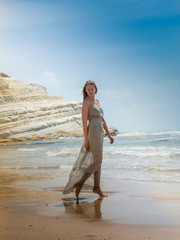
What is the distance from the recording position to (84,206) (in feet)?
12.2

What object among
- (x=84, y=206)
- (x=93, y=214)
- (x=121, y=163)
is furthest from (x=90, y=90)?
(x=121, y=163)

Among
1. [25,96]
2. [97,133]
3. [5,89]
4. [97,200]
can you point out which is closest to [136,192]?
[97,200]

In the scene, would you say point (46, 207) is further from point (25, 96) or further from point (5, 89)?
point (5, 89)

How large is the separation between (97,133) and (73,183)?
2.69 feet

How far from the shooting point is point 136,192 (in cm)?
461

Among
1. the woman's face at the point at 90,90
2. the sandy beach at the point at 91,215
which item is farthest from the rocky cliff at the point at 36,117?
the woman's face at the point at 90,90

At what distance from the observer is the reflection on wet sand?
3292mm

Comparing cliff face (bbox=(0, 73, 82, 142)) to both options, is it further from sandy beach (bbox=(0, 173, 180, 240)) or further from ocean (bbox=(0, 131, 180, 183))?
sandy beach (bbox=(0, 173, 180, 240))

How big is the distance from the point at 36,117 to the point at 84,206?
39224 millimetres

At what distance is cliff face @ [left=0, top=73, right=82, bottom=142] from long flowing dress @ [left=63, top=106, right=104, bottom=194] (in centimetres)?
3535

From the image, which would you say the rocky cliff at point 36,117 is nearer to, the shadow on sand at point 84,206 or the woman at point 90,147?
the woman at point 90,147

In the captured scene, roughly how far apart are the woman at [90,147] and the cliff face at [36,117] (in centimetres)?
3536

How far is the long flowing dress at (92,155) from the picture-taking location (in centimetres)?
421

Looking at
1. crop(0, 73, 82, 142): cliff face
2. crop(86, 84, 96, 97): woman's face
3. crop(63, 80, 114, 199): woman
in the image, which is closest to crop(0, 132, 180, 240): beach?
crop(63, 80, 114, 199): woman
